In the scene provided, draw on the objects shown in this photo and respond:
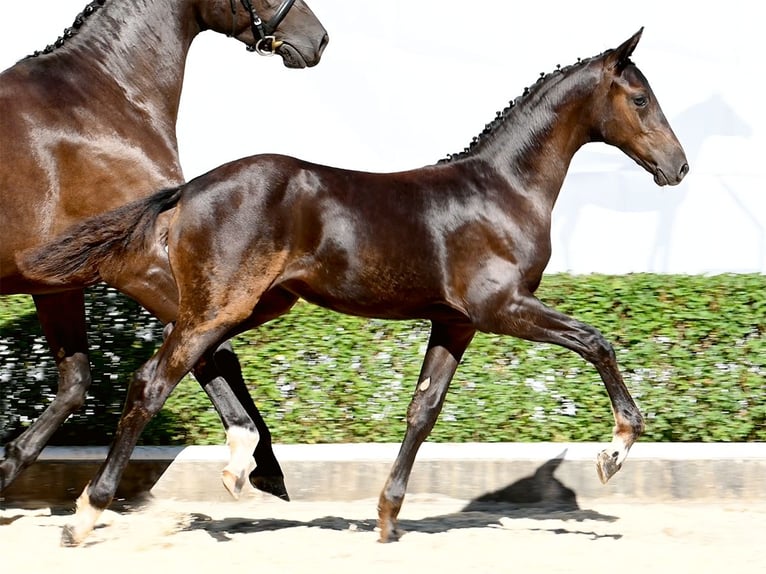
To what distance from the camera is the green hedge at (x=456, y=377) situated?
6.45 m

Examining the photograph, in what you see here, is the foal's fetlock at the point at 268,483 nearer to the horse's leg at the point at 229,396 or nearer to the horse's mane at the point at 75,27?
the horse's leg at the point at 229,396

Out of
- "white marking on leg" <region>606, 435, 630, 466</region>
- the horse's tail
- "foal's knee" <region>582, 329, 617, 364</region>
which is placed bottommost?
"white marking on leg" <region>606, 435, 630, 466</region>

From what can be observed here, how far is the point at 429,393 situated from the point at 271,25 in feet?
5.95

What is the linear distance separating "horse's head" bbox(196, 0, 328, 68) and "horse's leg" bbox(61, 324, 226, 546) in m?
1.55

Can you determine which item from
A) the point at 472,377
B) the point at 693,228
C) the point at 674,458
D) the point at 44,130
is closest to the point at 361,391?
the point at 472,377

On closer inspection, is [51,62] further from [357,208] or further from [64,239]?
[357,208]

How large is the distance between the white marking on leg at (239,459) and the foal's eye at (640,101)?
1964mm

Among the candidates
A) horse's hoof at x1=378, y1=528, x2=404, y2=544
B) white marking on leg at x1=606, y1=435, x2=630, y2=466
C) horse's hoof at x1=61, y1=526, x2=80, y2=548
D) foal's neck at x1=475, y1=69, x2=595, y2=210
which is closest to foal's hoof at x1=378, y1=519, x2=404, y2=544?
horse's hoof at x1=378, y1=528, x2=404, y2=544

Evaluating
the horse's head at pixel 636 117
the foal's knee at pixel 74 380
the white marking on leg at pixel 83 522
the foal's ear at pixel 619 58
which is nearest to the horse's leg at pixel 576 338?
the horse's head at pixel 636 117

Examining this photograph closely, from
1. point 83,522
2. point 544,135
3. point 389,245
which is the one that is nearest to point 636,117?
point 544,135

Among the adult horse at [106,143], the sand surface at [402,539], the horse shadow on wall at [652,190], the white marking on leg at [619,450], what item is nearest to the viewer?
the sand surface at [402,539]

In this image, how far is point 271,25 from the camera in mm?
5996

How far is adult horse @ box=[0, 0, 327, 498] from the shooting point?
214 inches

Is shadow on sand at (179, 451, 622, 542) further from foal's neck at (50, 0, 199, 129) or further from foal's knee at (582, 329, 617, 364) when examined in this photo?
foal's neck at (50, 0, 199, 129)
